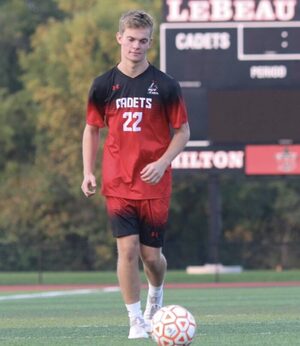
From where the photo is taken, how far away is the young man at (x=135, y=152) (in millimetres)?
8656

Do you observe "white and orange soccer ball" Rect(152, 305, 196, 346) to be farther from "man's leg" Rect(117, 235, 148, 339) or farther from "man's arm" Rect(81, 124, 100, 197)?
"man's arm" Rect(81, 124, 100, 197)

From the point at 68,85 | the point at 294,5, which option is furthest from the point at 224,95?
the point at 68,85

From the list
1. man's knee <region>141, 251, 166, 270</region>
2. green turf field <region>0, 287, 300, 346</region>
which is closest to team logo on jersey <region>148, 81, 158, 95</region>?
man's knee <region>141, 251, 166, 270</region>

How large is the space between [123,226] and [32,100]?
3705 centimetres

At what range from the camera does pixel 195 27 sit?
76.4 feet

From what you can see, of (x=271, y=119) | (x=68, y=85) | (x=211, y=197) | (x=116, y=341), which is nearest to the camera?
(x=116, y=341)

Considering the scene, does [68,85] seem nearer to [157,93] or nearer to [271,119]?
[271,119]

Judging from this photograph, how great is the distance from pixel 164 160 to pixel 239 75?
1476 centimetres

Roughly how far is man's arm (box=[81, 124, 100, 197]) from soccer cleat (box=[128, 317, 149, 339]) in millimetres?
885

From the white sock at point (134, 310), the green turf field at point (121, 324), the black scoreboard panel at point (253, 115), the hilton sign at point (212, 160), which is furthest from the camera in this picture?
the hilton sign at point (212, 160)

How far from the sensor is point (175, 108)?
8.74 metres

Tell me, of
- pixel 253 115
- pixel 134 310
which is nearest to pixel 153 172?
pixel 134 310

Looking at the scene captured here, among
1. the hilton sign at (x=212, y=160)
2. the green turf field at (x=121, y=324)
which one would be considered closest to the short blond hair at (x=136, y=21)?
the green turf field at (x=121, y=324)

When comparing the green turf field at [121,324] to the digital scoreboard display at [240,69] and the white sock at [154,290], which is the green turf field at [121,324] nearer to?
the white sock at [154,290]
